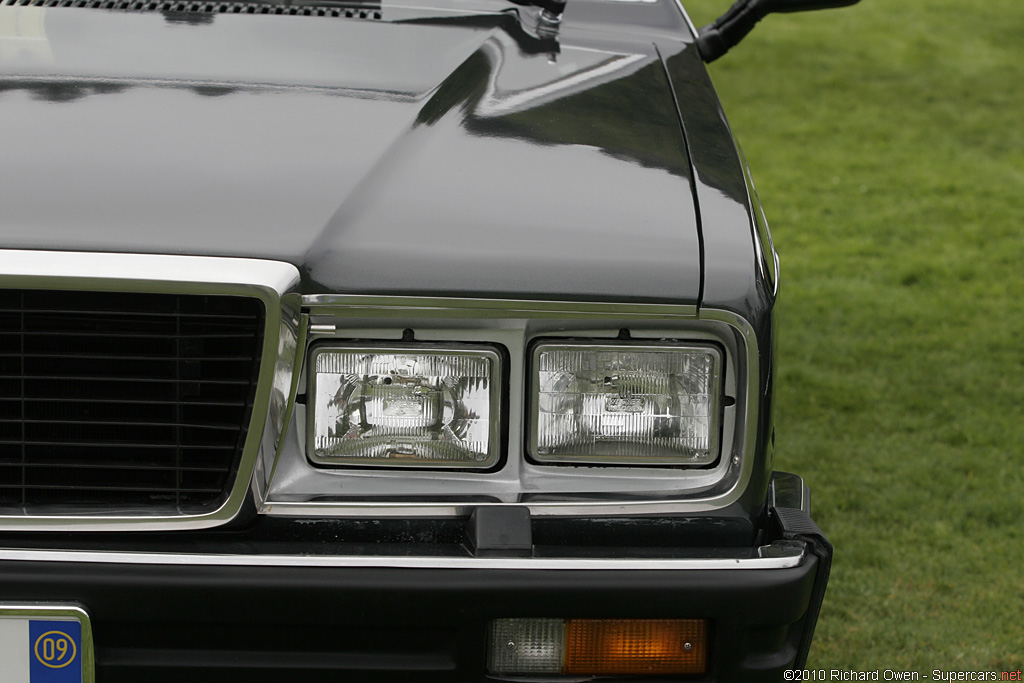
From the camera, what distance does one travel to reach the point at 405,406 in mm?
1465

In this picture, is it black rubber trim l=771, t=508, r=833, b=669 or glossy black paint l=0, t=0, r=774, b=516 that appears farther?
black rubber trim l=771, t=508, r=833, b=669

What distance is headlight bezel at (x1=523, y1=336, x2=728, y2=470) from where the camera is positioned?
143 centimetres

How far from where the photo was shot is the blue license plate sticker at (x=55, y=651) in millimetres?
1376

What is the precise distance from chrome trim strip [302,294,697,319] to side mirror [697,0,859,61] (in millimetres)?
1158

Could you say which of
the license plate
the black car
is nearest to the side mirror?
the black car

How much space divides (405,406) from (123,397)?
384 millimetres

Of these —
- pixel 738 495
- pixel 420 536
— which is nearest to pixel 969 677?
pixel 738 495

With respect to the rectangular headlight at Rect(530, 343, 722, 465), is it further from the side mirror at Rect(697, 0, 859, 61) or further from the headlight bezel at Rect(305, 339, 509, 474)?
the side mirror at Rect(697, 0, 859, 61)

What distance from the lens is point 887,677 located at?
2.54m

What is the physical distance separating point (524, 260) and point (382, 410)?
298mm

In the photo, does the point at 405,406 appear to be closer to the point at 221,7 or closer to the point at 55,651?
the point at 55,651

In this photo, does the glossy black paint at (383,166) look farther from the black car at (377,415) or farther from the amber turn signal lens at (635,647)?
the amber turn signal lens at (635,647)

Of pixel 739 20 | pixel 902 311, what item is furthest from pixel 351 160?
pixel 902 311

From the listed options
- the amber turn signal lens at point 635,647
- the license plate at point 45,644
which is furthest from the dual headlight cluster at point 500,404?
the license plate at point 45,644
